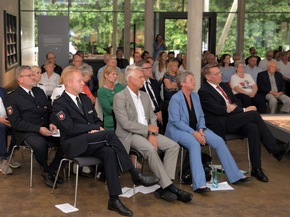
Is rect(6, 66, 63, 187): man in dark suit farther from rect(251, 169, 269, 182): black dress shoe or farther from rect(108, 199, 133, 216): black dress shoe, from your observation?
rect(251, 169, 269, 182): black dress shoe

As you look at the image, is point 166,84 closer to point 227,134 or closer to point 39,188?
point 227,134

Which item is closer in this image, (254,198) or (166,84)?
(254,198)

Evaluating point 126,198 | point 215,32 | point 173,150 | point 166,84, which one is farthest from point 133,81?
point 215,32

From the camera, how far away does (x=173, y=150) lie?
523 cm

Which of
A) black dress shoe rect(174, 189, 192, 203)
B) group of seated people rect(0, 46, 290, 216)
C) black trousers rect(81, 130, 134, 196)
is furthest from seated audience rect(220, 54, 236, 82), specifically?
black trousers rect(81, 130, 134, 196)

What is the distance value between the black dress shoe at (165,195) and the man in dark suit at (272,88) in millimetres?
4608

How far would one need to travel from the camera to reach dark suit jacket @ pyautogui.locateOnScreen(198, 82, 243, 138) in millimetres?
5898

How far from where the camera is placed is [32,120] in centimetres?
541

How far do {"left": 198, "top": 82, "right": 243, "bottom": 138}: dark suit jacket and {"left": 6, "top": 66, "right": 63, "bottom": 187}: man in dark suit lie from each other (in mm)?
1873

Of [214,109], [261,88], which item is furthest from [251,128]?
[261,88]

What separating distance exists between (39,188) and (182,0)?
51.8ft

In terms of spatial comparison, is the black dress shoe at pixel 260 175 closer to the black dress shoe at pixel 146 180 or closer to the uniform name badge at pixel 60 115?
the black dress shoe at pixel 146 180

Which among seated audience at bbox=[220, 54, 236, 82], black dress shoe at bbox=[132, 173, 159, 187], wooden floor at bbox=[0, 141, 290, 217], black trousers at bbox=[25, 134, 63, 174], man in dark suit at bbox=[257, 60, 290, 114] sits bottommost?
→ wooden floor at bbox=[0, 141, 290, 217]

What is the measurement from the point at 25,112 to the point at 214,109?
226 centimetres
